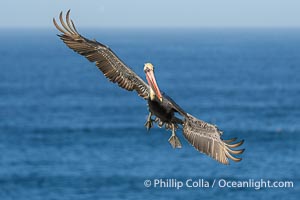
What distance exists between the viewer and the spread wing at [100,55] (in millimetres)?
17750

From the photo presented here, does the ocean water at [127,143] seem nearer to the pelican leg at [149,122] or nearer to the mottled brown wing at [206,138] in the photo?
the mottled brown wing at [206,138]

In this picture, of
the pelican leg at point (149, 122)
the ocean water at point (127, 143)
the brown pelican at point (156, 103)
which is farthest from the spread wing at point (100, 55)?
the ocean water at point (127, 143)

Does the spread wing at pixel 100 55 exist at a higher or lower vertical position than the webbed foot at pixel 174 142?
higher

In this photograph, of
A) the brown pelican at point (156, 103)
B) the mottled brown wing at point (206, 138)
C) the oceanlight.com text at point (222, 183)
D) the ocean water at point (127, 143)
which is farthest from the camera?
the ocean water at point (127, 143)

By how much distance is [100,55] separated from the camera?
1841cm

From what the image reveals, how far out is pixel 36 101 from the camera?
13938 centimetres

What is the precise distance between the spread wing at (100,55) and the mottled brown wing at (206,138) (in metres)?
1.42

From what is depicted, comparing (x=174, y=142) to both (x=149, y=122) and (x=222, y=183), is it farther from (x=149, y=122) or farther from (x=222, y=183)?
(x=222, y=183)

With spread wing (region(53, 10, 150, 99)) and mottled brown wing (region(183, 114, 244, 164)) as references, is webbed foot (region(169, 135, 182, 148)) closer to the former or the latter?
mottled brown wing (region(183, 114, 244, 164))

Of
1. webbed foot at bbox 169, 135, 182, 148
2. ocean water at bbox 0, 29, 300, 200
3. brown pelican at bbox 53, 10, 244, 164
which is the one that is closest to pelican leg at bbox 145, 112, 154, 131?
brown pelican at bbox 53, 10, 244, 164

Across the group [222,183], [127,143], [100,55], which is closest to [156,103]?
[100,55]

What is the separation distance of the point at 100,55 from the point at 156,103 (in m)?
2.36

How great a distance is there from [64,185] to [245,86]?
289 feet

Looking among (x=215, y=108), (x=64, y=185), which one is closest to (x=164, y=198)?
(x=64, y=185)
